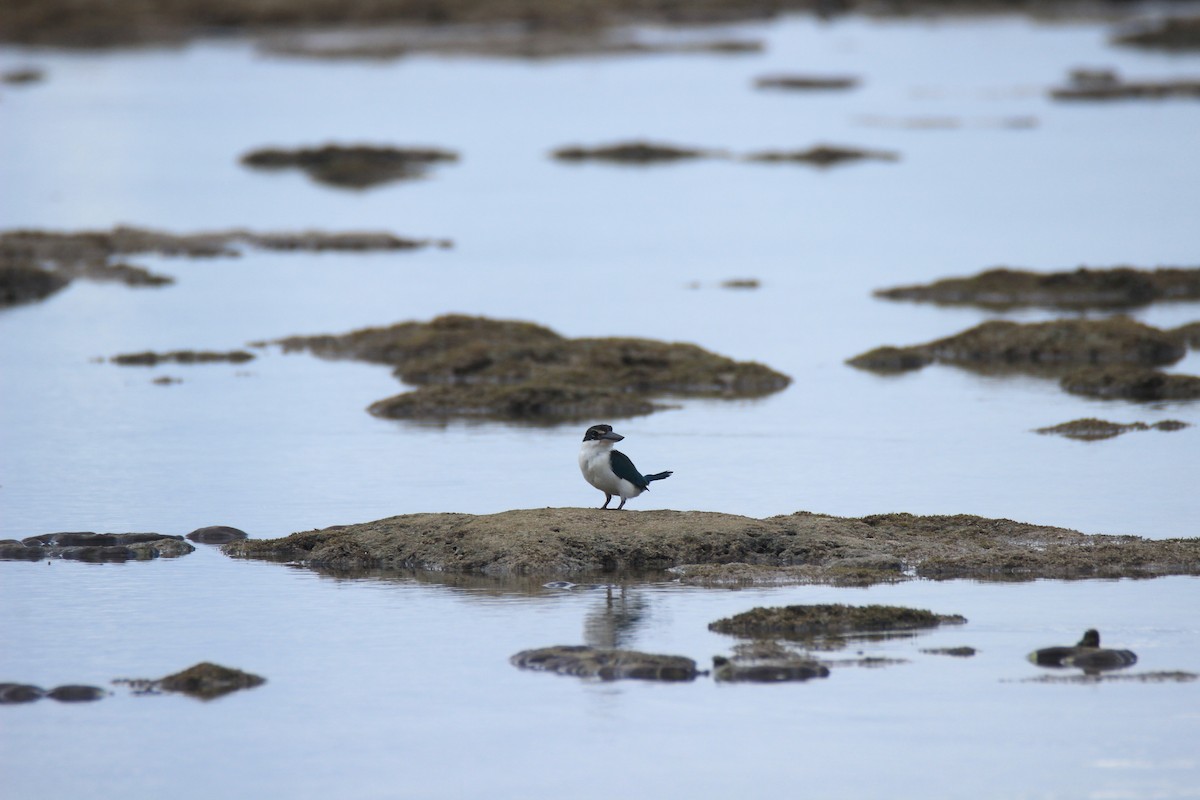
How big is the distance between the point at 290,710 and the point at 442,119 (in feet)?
225

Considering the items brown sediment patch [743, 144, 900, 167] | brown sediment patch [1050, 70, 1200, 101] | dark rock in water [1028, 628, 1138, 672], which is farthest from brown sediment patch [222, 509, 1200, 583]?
brown sediment patch [1050, 70, 1200, 101]

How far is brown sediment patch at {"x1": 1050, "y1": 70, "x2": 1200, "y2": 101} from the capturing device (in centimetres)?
7606

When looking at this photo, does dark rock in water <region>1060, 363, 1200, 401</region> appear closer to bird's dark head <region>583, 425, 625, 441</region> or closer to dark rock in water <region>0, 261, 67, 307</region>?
bird's dark head <region>583, 425, 625, 441</region>

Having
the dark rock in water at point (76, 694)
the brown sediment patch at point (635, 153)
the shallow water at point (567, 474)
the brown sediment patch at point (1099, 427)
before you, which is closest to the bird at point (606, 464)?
the shallow water at point (567, 474)

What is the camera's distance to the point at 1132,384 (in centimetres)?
2638

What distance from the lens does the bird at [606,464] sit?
16.7 meters

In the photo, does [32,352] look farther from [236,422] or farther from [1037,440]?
[1037,440]

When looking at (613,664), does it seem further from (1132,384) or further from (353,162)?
(353,162)

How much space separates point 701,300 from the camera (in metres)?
37.0

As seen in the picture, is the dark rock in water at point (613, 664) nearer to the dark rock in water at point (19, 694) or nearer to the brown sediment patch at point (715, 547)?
the brown sediment patch at point (715, 547)

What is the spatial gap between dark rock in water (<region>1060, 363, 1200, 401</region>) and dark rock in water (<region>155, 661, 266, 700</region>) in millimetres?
15999

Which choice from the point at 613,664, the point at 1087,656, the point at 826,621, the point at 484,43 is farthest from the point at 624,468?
the point at 484,43

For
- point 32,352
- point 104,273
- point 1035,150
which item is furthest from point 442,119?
point 32,352

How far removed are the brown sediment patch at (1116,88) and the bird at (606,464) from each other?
209 feet
